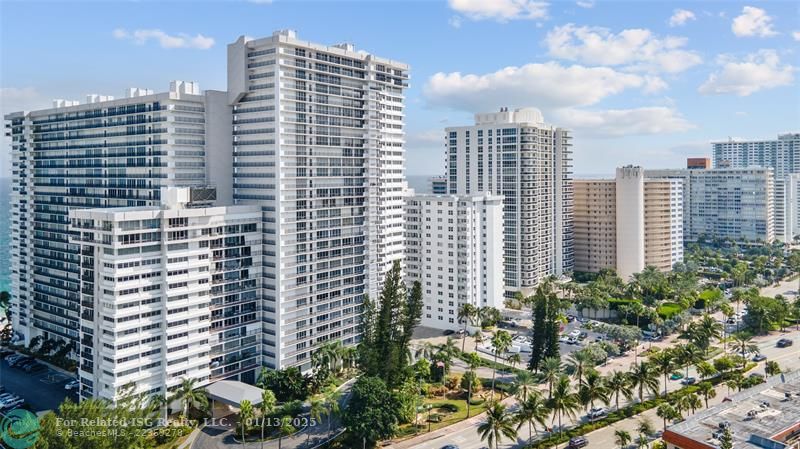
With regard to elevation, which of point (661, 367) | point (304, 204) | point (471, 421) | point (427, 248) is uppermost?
point (304, 204)

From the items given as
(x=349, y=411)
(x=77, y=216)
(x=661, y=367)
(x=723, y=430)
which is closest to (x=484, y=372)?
(x=661, y=367)

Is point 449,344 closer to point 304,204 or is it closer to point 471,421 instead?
point 471,421

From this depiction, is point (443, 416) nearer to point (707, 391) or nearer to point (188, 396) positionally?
point (188, 396)

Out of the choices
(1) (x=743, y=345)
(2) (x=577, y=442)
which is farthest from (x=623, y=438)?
(1) (x=743, y=345)

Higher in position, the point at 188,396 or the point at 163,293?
the point at 163,293

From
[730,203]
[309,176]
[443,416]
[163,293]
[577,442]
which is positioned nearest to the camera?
[577,442]

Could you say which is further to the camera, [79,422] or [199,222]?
[199,222]

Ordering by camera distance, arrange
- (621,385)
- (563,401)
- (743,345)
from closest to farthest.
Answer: (563,401) → (621,385) → (743,345)
